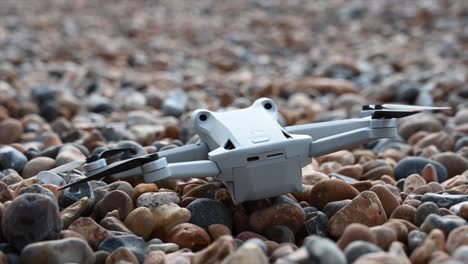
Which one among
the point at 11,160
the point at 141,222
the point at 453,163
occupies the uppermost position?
the point at 11,160

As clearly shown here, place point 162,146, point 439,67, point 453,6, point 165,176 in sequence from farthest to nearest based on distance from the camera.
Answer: point 453,6 < point 439,67 < point 162,146 < point 165,176

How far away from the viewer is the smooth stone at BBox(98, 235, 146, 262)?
189 cm

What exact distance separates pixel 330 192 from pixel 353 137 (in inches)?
7.8

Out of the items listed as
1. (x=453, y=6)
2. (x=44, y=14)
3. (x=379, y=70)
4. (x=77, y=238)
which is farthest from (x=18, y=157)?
(x=453, y=6)

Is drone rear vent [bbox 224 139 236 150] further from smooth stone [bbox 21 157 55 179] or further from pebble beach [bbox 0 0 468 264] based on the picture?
smooth stone [bbox 21 157 55 179]

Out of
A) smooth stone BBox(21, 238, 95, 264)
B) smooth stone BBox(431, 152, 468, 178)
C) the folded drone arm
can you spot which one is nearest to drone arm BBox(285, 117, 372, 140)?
the folded drone arm

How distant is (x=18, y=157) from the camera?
2795 mm

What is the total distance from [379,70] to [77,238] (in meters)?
4.15

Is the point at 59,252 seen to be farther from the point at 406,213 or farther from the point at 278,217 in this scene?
the point at 406,213

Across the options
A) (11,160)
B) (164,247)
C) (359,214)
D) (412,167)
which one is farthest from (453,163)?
(11,160)

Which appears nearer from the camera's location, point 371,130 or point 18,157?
point 371,130

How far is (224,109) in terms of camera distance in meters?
4.24

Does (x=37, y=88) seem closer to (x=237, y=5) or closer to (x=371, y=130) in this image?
(x=371, y=130)

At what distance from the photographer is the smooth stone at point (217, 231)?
203cm
